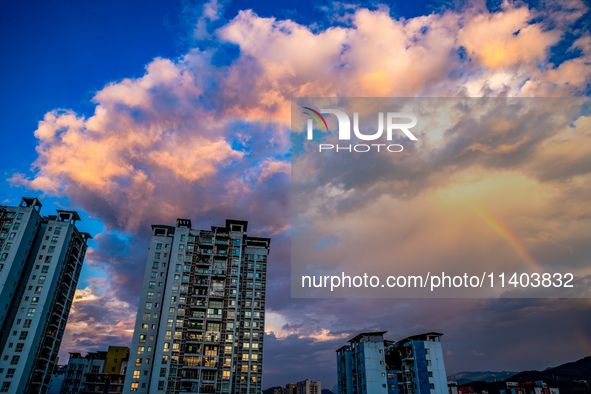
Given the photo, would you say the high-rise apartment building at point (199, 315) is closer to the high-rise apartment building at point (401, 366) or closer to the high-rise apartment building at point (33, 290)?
the high-rise apartment building at point (33, 290)

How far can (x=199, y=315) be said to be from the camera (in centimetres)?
9231

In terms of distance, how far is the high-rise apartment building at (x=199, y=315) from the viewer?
86.1m

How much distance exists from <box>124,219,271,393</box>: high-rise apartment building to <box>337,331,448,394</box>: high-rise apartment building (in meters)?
26.8

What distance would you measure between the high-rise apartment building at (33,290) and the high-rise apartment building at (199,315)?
2427 cm

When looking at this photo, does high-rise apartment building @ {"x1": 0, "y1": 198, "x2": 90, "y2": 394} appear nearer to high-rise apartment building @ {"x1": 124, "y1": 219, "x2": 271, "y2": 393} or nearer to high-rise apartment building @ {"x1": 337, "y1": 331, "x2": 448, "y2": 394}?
high-rise apartment building @ {"x1": 124, "y1": 219, "x2": 271, "y2": 393}

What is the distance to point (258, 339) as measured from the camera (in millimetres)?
102062

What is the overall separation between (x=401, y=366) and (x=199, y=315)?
53180 mm

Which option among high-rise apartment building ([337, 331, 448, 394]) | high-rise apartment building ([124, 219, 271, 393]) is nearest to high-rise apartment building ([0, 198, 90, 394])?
high-rise apartment building ([124, 219, 271, 393])

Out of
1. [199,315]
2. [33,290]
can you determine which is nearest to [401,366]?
[199,315]

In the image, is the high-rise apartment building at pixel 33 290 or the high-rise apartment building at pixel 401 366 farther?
the high-rise apartment building at pixel 401 366

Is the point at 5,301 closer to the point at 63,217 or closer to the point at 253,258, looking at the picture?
the point at 63,217

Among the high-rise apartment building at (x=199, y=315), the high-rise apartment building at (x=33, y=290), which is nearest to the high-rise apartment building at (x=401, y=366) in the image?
the high-rise apartment building at (x=199, y=315)

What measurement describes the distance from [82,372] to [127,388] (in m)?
91.8

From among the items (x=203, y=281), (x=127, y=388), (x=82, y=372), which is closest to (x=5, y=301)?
(x=127, y=388)
